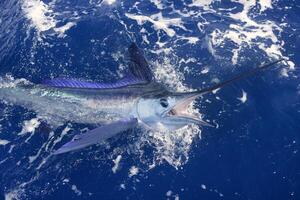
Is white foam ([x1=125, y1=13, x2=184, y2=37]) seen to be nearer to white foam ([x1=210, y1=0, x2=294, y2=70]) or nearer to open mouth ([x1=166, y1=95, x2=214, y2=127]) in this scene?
white foam ([x1=210, y1=0, x2=294, y2=70])

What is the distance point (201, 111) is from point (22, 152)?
3.52m

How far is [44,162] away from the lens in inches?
284

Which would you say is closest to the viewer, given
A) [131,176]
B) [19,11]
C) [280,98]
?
[131,176]

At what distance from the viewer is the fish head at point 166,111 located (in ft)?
22.6

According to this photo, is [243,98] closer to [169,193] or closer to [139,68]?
[139,68]

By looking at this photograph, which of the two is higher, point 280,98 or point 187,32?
point 187,32

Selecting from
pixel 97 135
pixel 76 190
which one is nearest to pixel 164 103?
pixel 97 135

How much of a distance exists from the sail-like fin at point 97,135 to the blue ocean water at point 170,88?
1.51 feet

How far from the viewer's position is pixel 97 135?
665 cm

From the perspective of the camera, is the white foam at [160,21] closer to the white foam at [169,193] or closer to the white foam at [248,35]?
the white foam at [248,35]

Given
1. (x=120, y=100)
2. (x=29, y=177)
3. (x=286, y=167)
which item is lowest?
(x=286, y=167)

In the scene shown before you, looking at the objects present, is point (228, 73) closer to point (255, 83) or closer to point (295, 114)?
point (255, 83)

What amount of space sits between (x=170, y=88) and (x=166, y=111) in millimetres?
1344

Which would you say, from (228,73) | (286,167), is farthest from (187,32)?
(286,167)
